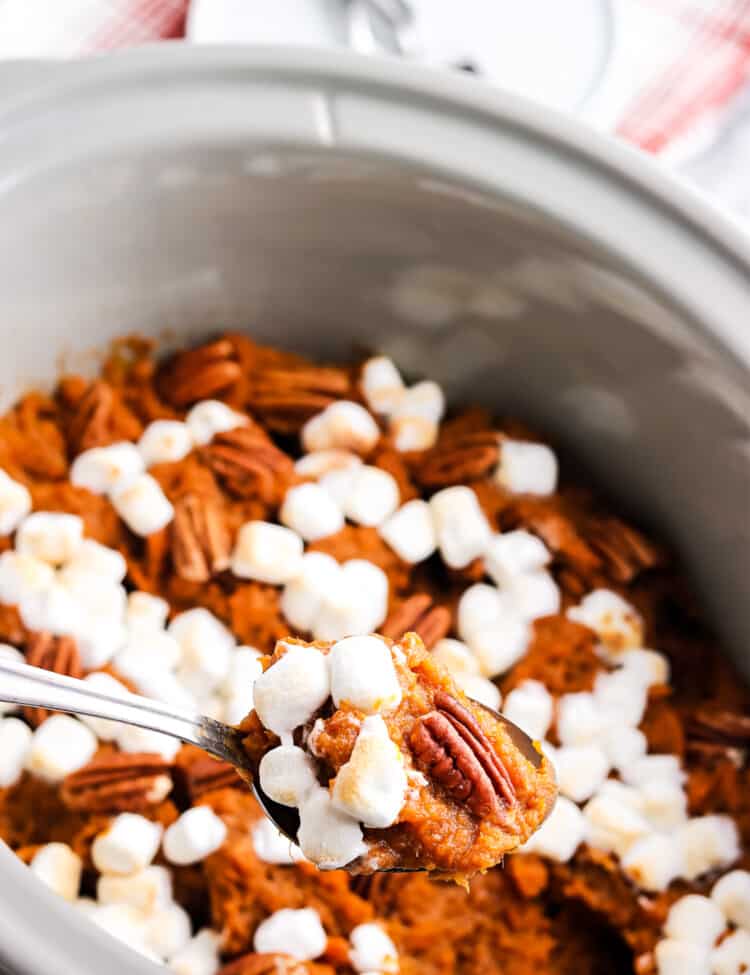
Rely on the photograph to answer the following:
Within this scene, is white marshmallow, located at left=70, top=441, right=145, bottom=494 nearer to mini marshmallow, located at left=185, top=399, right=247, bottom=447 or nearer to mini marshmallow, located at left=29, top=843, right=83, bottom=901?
mini marshmallow, located at left=185, top=399, right=247, bottom=447

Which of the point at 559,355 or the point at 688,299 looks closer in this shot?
the point at 688,299

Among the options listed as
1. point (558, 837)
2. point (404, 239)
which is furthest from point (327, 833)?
point (404, 239)

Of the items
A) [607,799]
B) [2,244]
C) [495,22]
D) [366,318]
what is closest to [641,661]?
[607,799]

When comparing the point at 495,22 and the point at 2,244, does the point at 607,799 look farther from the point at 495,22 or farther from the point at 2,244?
the point at 495,22

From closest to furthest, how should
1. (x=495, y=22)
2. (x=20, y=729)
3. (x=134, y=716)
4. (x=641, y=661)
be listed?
1. (x=134, y=716)
2. (x=20, y=729)
3. (x=641, y=661)
4. (x=495, y=22)

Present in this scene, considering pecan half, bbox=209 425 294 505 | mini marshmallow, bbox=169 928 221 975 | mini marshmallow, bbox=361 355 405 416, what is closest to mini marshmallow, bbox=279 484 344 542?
pecan half, bbox=209 425 294 505

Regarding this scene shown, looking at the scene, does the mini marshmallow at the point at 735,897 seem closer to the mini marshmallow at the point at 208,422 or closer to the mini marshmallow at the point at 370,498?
the mini marshmallow at the point at 370,498
